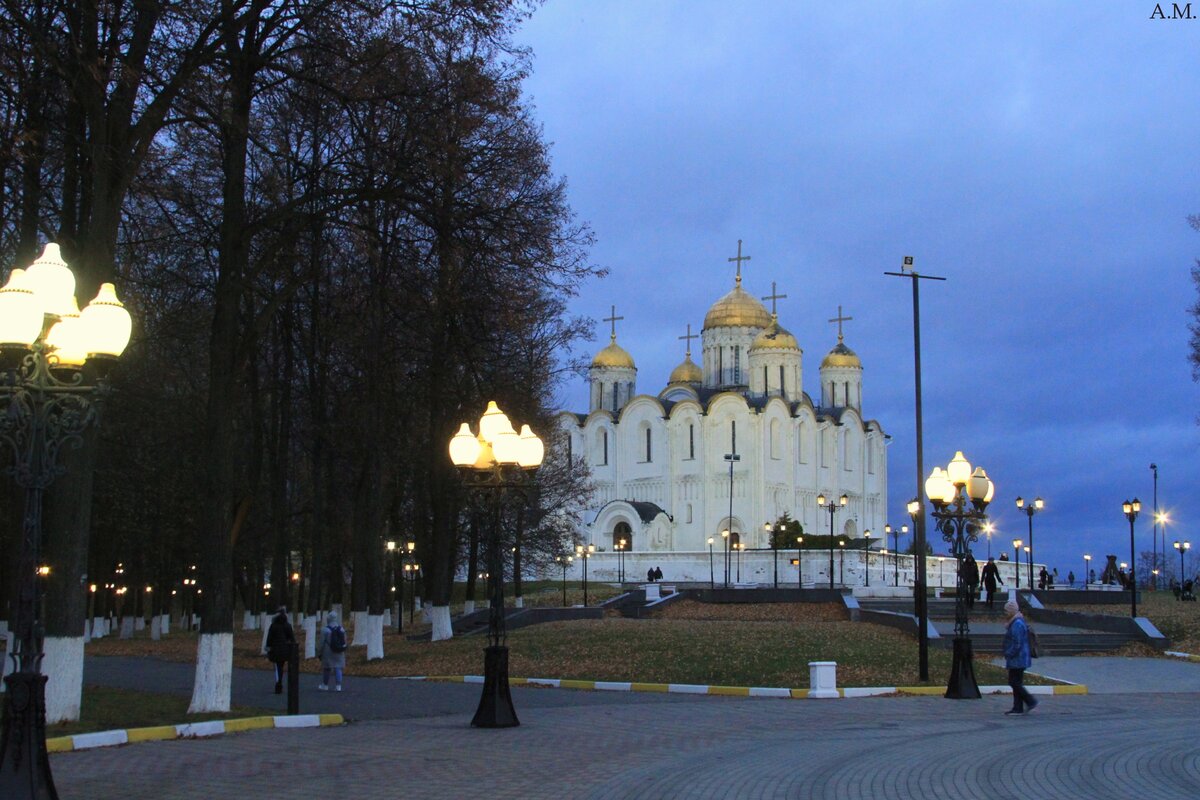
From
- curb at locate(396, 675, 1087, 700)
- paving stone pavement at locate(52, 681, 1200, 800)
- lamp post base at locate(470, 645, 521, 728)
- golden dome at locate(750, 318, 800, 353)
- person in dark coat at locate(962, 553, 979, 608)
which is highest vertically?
golden dome at locate(750, 318, 800, 353)

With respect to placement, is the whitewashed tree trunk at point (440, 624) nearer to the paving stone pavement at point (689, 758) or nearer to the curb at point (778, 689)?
the curb at point (778, 689)

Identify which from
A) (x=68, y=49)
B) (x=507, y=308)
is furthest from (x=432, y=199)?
(x=68, y=49)

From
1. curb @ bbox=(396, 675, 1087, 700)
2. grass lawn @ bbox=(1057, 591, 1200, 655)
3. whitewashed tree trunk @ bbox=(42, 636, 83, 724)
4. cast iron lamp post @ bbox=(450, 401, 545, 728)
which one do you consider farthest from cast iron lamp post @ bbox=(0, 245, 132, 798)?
grass lawn @ bbox=(1057, 591, 1200, 655)

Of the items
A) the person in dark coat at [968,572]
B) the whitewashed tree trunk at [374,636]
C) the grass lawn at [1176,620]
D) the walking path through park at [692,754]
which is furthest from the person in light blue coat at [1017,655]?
the whitewashed tree trunk at [374,636]

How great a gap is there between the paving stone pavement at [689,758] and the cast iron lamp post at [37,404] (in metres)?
1.60

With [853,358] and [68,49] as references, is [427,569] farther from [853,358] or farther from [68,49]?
[853,358]

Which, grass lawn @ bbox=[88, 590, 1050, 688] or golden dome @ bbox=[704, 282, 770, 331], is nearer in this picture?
grass lawn @ bbox=[88, 590, 1050, 688]

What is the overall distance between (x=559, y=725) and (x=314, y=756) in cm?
353

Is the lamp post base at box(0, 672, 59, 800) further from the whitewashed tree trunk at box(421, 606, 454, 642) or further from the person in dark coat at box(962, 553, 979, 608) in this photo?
the whitewashed tree trunk at box(421, 606, 454, 642)

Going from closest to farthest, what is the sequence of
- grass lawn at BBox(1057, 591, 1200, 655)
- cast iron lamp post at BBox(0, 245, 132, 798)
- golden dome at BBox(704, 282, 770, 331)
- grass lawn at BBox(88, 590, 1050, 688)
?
cast iron lamp post at BBox(0, 245, 132, 798)
grass lawn at BBox(88, 590, 1050, 688)
grass lawn at BBox(1057, 591, 1200, 655)
golden dome at BBox(704, 282, 770, 331)

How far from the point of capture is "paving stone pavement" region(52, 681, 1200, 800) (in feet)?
34.5

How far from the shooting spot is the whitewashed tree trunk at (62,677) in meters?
14.6

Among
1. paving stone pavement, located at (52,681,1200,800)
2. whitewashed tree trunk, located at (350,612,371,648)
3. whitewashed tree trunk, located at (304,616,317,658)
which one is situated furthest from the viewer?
whitewashed tree trunk, located at (304,616,317,658)

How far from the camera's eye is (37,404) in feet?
31.3
